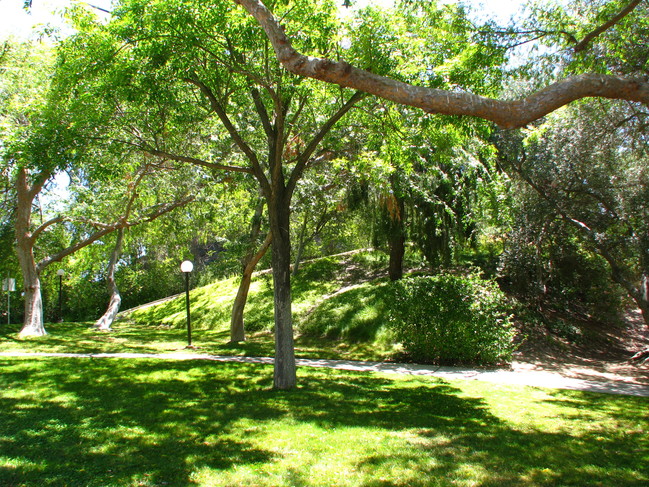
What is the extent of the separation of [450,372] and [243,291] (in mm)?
5966

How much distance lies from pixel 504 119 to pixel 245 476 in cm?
391

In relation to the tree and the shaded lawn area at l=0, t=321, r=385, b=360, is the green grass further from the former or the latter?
the tree

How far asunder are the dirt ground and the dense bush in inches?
37.1

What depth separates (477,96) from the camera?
4.43m

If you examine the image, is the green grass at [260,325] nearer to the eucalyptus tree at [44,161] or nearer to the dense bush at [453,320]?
the dense bush at [453,320]

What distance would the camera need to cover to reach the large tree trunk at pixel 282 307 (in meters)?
8.09

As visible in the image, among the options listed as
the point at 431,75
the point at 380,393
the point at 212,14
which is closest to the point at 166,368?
the point at 380,393

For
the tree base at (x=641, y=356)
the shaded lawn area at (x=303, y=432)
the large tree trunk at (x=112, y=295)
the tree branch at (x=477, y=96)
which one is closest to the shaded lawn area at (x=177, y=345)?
the large tree trunk at (x=112, y=295)

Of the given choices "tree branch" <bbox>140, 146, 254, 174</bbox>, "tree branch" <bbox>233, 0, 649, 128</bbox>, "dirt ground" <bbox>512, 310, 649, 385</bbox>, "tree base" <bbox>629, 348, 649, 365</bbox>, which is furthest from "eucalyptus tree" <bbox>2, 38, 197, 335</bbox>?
"tree base" <bbox>629, 348, 649, 365</bbox>

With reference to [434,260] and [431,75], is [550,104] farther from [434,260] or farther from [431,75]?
[434,260]

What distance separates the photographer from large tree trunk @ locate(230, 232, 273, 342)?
13.0 m

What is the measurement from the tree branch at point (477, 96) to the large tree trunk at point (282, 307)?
3.62 metres

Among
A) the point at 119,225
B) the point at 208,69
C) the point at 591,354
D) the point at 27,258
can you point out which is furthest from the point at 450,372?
the point at 27,258

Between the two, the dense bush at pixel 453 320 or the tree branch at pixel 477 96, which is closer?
the tree branch at pixel 477 96
